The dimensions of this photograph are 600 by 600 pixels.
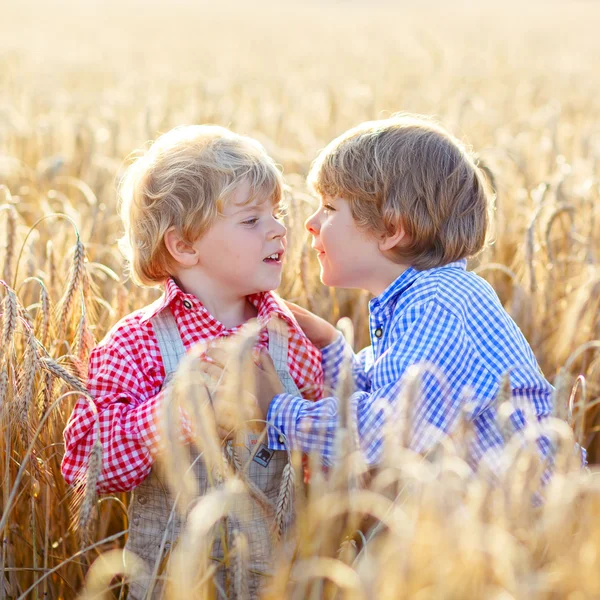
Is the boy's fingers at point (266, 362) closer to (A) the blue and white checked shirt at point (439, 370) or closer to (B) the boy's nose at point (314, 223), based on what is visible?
(A) the blue and white checked shirt at point (439, 370)

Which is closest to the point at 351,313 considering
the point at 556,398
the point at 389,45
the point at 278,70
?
the point at 556,398

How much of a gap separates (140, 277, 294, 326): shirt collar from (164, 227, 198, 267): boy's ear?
0.06 m

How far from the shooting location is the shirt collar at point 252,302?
2.10 meters

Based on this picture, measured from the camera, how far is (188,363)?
1.24m

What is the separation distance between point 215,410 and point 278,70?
10025 millimetres

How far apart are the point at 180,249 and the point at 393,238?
567mm

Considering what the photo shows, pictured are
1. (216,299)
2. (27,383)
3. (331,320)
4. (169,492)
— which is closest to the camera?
(27,383)

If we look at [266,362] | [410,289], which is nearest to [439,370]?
[410,289]

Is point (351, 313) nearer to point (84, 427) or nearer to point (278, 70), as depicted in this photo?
point (84, 427)

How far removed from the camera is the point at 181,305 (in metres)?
2.15

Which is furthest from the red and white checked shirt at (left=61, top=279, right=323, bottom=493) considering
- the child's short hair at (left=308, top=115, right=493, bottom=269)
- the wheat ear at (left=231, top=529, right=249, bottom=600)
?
→ the wheat ear at (left=231, top=529, right=249, bottom=600)

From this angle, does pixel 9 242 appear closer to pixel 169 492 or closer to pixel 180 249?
pixel 180 249

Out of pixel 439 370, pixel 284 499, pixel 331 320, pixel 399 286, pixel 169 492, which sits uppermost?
pixel 399 286

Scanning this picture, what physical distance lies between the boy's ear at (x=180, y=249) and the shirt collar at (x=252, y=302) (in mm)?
61
